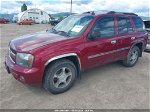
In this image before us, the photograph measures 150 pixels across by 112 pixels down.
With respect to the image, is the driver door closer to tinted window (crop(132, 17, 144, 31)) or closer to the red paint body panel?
the red paint body panel

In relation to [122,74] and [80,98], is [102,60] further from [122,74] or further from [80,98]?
[80,98]

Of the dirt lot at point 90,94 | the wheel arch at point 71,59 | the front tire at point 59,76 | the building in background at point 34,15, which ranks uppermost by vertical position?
the building in background at point 34,15

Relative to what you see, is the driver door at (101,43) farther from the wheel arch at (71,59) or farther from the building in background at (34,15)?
the building in background at (34,15)

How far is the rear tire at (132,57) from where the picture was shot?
5430 millimetres

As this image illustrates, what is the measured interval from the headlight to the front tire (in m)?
0.43

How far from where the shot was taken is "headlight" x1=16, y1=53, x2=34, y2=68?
321cm

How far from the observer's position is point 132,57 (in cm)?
566

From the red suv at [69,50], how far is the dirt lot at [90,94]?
1.07ft

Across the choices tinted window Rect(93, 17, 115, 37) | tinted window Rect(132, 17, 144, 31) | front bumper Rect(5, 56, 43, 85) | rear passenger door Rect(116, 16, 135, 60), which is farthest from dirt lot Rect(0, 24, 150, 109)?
tinted window Rect(132, 17, 144, 31)

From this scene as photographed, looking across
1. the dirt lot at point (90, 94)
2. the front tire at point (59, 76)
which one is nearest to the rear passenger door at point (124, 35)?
the dirt lot at point (90, 94)

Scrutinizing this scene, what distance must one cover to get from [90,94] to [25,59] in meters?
1.72

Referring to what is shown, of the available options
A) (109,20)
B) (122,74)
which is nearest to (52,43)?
(109,20)

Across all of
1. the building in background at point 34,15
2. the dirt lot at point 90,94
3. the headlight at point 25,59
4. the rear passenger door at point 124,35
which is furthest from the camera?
the building in background at point 34,15

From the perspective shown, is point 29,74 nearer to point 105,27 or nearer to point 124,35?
point 105,27
